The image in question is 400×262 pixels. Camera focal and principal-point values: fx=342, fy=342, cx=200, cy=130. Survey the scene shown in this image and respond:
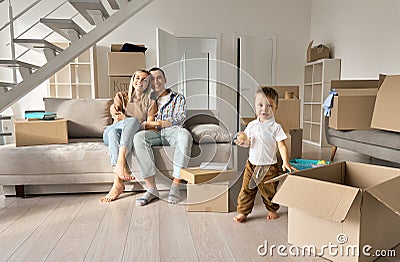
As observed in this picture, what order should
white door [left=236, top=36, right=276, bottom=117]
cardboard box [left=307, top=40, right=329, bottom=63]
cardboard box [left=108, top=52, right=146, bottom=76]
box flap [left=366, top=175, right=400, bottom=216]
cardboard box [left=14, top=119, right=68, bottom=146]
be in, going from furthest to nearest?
white door [left=236, top=36, right=276, bottom=117], cardboard box [left=307, top=40, right=329, bottom=63], cardboard box [left=108, top=52, right=146, bottom=76], cardboard box [left=14, top=119, right=68, bottom=146], box flap [left=366, top=175, right=400, bottom=216]

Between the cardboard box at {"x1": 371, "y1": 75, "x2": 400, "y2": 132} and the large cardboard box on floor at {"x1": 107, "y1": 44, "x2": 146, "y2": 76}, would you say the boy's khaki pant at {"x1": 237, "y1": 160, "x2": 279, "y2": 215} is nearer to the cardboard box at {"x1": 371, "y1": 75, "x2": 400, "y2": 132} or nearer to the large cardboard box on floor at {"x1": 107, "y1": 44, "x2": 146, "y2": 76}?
the cardboard box at {"x1": 371, "y1": 75, "x2": 400, "y2": 132}

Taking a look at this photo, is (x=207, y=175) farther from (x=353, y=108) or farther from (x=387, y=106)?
(x=353, y=108)

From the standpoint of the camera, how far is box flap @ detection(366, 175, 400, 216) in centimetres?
137

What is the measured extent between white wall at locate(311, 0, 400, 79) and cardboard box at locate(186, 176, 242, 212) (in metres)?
2.93

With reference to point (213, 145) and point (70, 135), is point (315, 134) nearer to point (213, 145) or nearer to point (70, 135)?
point (213, 145)

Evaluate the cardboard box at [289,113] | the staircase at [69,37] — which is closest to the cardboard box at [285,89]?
the cardboard box at [289,113]

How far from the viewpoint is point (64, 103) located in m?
3.16

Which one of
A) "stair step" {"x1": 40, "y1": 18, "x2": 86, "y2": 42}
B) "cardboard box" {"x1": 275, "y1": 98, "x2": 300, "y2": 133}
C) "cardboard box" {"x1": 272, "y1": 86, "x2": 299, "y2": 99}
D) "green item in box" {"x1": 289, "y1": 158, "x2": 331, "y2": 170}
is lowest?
"green item in box" {"x1": 289, "y1": 158, "x2": 331, "y2": 170}

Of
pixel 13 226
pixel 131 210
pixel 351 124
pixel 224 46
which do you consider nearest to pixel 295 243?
pixel 131 210

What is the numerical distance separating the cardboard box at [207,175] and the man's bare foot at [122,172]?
0.46m

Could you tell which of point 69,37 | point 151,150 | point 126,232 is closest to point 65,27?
point 69,37

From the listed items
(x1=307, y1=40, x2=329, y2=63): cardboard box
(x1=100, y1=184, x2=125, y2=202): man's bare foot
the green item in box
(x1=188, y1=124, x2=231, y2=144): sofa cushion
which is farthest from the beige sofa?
(x1=307, y1=40, x2=329, y2=63): cardboard box

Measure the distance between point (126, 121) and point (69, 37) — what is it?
56.4 inches

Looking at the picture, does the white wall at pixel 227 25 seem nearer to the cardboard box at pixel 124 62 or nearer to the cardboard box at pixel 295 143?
the cardboard box at pixel 124 62
